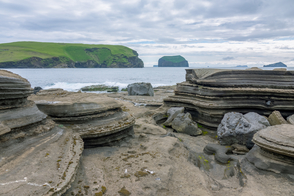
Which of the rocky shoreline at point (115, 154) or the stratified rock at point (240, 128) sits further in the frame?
the stratified rock at point (240, 128)

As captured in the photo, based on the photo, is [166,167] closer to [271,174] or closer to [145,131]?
[271,174]

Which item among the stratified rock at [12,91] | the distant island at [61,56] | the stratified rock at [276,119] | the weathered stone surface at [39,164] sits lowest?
the stratified rock at [276,119]

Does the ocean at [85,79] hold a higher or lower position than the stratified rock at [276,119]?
higher

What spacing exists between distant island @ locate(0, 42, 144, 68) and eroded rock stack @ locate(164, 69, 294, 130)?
87.5m

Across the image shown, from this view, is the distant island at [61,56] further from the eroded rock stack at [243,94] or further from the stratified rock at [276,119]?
the stratified rock at [276,119]

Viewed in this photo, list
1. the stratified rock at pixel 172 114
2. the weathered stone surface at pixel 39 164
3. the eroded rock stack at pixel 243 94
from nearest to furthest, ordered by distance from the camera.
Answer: the weathered stone surface at pixel 39 164 < the eroded rock stack at pixel 243 94 < the stratified rock at pixel 172 114

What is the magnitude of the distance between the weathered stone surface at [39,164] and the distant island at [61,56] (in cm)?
8771

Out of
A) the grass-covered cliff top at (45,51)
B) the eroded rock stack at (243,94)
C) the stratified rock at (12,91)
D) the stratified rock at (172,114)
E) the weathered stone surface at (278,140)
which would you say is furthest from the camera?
the grass-covered cliff top at (45,51)

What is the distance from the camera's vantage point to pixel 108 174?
2.77 meters

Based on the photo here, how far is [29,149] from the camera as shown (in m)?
2.54

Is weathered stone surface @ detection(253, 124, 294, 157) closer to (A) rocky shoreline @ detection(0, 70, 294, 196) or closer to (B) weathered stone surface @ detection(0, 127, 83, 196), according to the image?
(A) rocky shoreline @ detection(0, 70, 294, 196)

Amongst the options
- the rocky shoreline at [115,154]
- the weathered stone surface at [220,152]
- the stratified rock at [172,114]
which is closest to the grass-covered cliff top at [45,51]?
the stratified rock at [172,114]

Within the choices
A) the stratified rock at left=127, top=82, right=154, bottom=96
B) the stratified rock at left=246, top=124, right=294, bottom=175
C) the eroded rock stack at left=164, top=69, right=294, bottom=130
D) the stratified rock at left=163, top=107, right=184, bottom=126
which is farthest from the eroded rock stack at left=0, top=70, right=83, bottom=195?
the stratified rock at left=127, top=82, right=154, bottom=96

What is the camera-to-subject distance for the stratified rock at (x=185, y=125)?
5367mm
